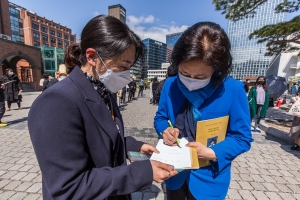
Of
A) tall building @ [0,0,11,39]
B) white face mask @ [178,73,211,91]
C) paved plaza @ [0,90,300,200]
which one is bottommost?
paved plaza @ [0,90,300,200]

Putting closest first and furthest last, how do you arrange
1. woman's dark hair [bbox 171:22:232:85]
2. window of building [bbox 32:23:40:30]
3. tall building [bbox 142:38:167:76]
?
woman's dark hair [bbox 171:22:232:85] < tall building [bbox 142:38:167:76] < window of building [bbox 32:23:40:30]

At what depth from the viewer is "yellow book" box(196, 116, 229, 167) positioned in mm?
1114

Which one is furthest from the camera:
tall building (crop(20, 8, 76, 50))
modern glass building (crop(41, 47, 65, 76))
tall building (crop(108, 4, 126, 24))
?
tall building (crop(20, 8, 76, 50))

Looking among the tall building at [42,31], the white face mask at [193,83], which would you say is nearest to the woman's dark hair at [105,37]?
the white face mask at [193,83]

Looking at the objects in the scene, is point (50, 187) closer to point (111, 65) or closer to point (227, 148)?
point (111, 65)

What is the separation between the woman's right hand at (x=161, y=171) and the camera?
887 millimetres

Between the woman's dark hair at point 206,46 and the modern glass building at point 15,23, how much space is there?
2282 inches

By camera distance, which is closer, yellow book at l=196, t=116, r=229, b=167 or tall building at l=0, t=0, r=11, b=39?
yellow book at l=196, t=116, r=229, b=167

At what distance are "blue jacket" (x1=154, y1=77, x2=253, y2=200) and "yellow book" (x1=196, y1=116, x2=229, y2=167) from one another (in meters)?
0.04

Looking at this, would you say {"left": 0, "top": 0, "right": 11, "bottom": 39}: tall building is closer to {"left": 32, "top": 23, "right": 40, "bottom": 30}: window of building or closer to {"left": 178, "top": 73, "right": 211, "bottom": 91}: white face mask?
{"left": 32, "top": 23, "right": 40, "bottom": 30}: window of building

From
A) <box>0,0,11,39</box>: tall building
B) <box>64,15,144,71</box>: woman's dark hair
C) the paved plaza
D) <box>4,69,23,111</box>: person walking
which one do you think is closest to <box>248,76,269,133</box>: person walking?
the paved plaza

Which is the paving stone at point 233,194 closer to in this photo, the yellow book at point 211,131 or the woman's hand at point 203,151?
the yellow book at point 211,131

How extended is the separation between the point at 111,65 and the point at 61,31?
245ft

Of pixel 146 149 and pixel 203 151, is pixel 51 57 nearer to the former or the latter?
pixel 146 149
